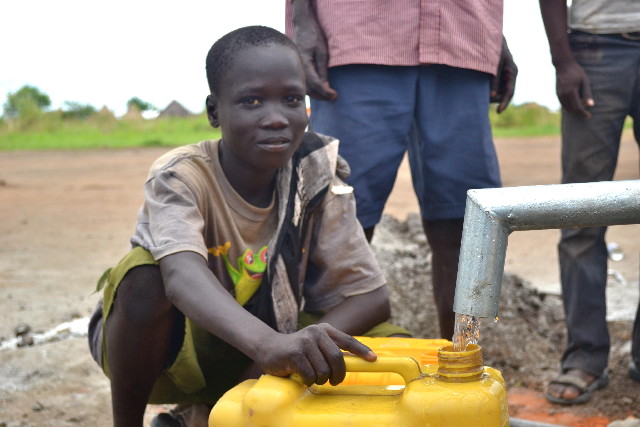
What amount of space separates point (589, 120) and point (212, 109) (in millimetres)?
1184

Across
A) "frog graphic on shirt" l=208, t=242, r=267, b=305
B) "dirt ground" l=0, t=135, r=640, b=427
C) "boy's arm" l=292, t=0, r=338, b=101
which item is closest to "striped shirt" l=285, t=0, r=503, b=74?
"boy's arm" l=292, t=0, r=338, b=101

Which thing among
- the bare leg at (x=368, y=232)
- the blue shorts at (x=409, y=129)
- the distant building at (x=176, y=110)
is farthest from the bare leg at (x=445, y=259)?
the distant building at (x=176, y=110)

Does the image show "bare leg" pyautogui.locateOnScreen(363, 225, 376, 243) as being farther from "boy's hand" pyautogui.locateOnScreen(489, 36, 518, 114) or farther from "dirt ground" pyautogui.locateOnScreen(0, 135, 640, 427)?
"dirt ground" pyautogui.locateOnScreen(0, 135, 640, 427)

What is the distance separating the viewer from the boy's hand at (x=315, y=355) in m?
1.31

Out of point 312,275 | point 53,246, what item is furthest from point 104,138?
point 312,275

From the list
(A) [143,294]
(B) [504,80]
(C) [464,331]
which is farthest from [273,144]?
(B) [504,80]

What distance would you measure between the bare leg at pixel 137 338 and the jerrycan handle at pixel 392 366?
597 mm

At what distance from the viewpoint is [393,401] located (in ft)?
4.26

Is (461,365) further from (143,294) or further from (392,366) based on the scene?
(143,294)

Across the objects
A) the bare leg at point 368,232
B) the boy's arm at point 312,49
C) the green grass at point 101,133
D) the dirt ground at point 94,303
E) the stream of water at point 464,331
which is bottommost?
the green grass at point 101,133

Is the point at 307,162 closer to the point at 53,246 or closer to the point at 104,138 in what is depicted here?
the point at 53,246

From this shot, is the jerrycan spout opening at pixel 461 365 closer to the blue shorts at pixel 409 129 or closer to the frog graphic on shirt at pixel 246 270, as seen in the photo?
the frog graphic on shirt at pixel 246 270

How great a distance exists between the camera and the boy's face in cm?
192

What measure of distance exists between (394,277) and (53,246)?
264cm
